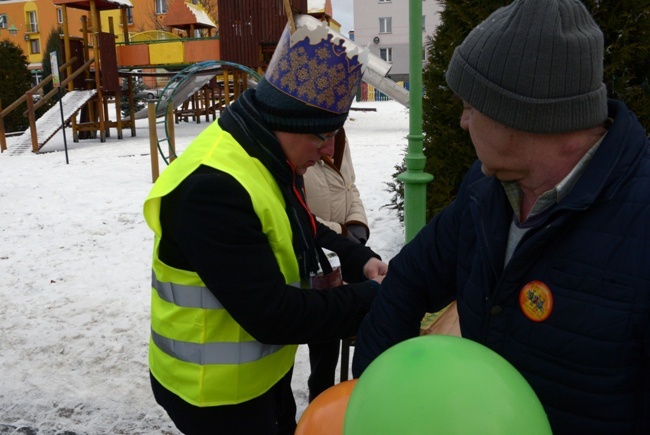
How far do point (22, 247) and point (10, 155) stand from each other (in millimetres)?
8892

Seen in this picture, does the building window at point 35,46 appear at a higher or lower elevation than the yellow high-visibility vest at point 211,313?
higher

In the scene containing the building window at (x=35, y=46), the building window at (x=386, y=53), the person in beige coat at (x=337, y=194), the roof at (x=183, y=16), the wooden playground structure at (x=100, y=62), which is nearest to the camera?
the person in beige coat at (x=337, y=194)

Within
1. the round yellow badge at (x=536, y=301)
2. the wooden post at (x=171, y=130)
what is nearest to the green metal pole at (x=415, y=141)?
the wooden post at (x=171, y=130)

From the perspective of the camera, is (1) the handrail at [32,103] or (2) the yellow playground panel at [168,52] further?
(2) the yellow playground panel at [168,52]

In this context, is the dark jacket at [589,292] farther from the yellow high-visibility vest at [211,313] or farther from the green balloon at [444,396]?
the yellow high-visibility vest at [211,313]

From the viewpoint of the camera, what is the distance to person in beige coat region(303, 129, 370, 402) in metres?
3.12

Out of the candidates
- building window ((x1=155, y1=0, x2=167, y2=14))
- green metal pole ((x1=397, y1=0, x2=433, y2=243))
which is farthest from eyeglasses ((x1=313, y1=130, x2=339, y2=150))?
building window ((x1=155, y1=0, x2=167, y2=14))

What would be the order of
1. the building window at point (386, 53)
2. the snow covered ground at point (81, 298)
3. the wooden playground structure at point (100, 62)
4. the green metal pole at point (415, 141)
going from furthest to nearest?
the building window at point (386, 53) → the wooden playground structure at point (100, 62) → the green metal pole at point (415, 141) → the snow covered ground at point (81, 298)

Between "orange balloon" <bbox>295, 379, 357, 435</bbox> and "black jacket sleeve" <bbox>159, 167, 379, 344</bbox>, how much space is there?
20cm

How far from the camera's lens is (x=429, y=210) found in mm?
4984

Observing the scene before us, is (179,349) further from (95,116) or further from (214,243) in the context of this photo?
(95,116)

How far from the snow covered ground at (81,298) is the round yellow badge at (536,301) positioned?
2.36 metres

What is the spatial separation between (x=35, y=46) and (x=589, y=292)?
57.2 m

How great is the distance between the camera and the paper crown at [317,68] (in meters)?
1.78
